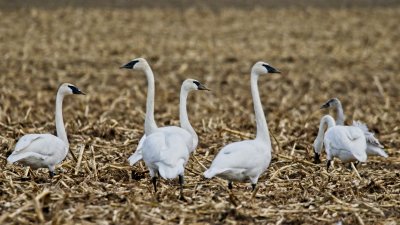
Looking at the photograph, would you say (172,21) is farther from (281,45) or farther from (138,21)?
(281,45)

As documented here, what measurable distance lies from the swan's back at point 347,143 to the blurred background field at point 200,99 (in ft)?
0.89

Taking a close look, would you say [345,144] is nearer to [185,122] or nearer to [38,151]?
[185,122]

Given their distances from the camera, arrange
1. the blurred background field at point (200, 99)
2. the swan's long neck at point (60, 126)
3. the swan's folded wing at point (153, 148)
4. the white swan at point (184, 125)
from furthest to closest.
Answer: the swan's long neck at point (60, 126) < the white swan at point (184, 125) < the swan's folded wing at point (153, 148) < the blurred background field at point (200, 99)

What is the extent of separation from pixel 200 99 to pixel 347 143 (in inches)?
314

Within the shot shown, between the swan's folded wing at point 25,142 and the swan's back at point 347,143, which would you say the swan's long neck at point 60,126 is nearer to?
the swan's folded wing at point 25,142

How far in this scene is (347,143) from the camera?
10.8 meters

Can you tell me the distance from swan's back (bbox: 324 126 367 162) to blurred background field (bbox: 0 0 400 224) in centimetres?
27

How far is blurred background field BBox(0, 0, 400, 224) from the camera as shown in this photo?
8.29m

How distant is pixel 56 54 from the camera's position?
24.4 metres

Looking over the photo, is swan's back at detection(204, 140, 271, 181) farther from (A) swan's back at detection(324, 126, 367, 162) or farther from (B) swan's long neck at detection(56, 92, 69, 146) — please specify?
(B) swan's long neck at detection(56, 92, 69, 146)

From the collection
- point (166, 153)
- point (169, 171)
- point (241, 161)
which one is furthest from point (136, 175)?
point (241, 161)

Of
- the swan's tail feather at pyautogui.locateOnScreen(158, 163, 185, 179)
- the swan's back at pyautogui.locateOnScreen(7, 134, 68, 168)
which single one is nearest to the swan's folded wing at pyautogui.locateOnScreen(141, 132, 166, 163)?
the swan's tail feather at pyautogui.locateOnScreen(158, 163, 185, 179)

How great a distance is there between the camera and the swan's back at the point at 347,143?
1072 centimetres

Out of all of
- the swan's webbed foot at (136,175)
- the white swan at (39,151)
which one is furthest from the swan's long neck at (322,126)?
the white swan at (39,151)
